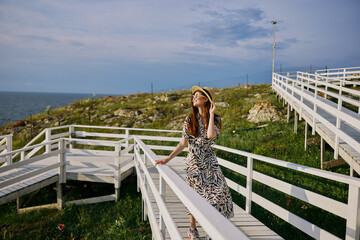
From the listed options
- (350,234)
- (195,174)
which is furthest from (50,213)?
(350,234)

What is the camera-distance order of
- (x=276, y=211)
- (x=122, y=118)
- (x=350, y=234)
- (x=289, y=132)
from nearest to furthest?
(x=350, y=234) < (x=276, y=211) < (x=289, y=132) < (x=122, y=118)

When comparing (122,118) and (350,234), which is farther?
(122,118)

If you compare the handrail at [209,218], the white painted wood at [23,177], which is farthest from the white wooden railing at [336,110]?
the white painted wood at [23,177]

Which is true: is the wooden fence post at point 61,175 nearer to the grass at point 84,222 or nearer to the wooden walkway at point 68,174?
the wooden walkway at point 68,174

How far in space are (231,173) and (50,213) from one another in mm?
5853

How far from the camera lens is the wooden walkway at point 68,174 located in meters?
7.77

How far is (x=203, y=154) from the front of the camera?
3.75m

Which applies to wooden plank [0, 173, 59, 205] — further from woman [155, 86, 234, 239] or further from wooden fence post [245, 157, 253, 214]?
wooden fence post [245, 157, 253, 214]

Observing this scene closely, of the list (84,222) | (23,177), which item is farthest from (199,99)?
(23,177)

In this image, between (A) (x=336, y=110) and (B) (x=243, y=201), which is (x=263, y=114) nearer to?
(B) (x=243, y=201)

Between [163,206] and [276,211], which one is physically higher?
[163,206]

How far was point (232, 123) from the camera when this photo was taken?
1513 centimetres

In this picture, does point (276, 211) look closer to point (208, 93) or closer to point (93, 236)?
point (208, 93)

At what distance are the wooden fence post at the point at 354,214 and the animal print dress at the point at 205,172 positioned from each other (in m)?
1.43
